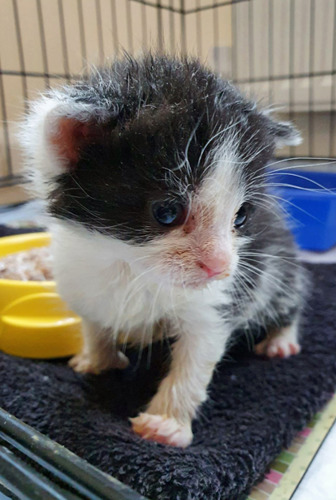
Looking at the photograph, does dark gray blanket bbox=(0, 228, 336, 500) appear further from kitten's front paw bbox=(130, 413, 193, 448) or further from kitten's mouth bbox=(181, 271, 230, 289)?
kitten's mouth bbox=(181, 271, 230, 289)

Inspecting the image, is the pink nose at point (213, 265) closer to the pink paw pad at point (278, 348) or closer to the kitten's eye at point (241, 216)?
the kitten's eye at point (241, 216)

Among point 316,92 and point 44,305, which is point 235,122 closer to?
point 44,305

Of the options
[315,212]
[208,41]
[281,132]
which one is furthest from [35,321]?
[208,41]

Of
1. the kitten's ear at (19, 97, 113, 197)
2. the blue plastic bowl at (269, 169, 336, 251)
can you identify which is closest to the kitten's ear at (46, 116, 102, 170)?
the kitten's ear at (19, 97, 113, 197)

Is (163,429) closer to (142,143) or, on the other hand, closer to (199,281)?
(199,281)

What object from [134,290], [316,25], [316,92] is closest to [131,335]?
[134,290]

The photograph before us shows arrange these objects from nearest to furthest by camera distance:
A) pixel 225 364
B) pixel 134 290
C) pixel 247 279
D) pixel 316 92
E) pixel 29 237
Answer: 1. pixel 134 290
2. pixel 247 279
3. pixel 225 364
4. pixel 29 237
5. pixel 316 92
